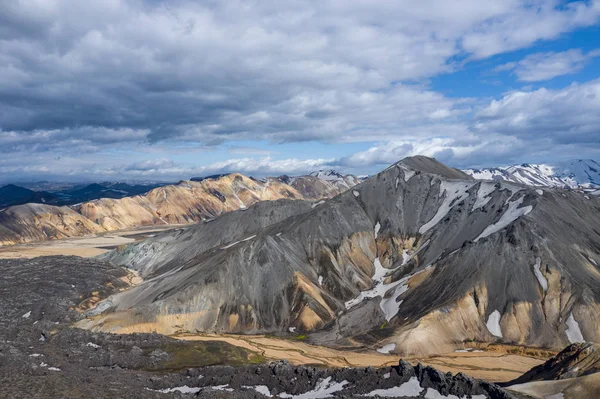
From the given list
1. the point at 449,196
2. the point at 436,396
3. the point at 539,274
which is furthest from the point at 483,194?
the point at 436,396

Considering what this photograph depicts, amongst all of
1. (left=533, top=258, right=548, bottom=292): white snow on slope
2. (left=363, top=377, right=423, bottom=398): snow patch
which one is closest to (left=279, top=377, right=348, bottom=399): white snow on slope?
(left=363, top=377, right=423, bottom=398): snow patch

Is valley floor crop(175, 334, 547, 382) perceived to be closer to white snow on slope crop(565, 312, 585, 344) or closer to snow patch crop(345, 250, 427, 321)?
white snow on slope crop(565, 312, 585, 344)

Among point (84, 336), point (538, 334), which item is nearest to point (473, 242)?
point (538, 334)

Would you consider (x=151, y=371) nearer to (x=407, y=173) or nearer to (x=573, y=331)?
(x=573, y=331)

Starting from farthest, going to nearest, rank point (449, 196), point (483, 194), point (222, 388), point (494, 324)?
1. point (449, 196)
2. point (483, 194)
3. point (494, 324)
4. point (222, 388)

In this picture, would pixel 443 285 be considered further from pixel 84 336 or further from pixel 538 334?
pixel 84 336
